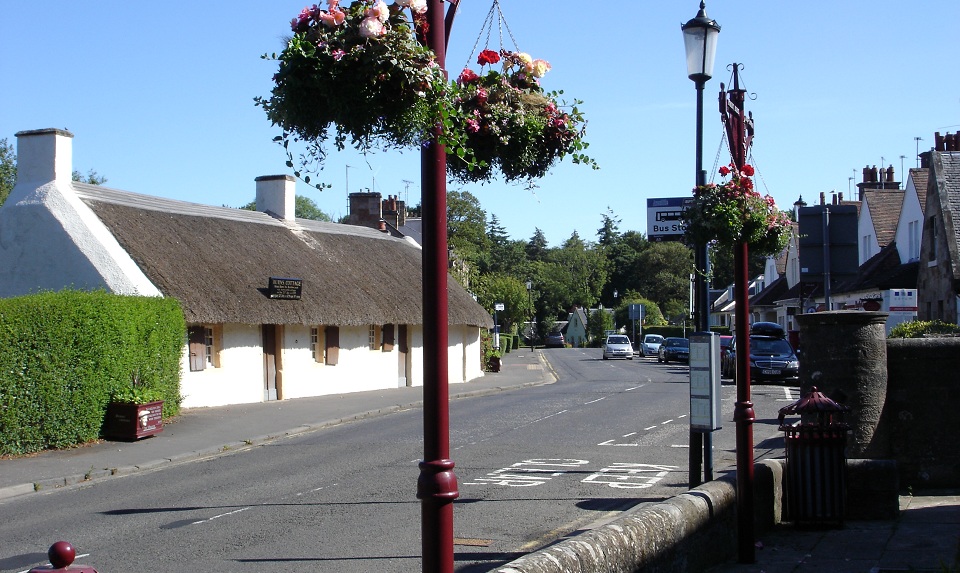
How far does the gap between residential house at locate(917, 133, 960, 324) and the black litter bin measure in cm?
2026

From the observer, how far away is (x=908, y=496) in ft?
33.2

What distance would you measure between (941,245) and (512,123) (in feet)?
85.6

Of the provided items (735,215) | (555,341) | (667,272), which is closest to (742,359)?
(735,215)

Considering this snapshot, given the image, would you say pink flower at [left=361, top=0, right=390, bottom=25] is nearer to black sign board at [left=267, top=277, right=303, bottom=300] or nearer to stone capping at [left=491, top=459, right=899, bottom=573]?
stone capping at [left=491, top=459, right=899, bottom=573]

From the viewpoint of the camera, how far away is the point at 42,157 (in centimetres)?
2270

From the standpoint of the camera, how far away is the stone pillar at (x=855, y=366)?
9.99 meters

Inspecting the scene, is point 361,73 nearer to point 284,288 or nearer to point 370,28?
point 370,28

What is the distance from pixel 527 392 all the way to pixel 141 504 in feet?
62.6

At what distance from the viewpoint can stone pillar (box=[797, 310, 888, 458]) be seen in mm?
9992

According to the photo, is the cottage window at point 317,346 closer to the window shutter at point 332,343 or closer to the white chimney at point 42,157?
the window shutter at point 332,343

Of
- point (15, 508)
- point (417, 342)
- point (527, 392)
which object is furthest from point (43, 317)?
point (417, 342)

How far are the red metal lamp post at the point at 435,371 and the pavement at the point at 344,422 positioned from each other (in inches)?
132

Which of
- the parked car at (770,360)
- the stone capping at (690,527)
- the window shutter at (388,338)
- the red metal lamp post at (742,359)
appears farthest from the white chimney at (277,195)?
the stone capping at (690,527)

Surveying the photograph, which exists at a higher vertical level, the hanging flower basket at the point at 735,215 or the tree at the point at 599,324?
the hanging flower basket at the point at 735,215
